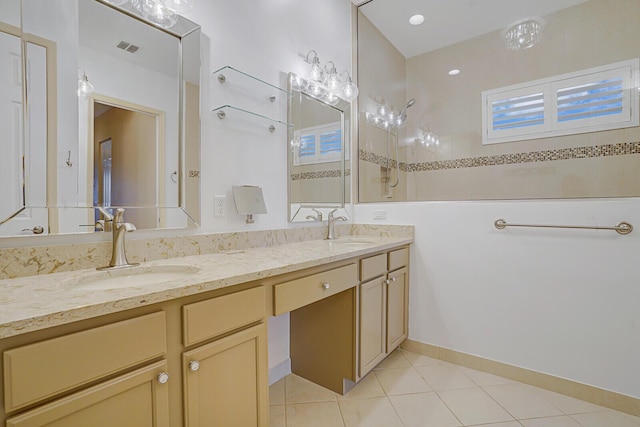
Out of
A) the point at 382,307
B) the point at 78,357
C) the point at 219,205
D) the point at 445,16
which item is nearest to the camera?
the point at 78,357

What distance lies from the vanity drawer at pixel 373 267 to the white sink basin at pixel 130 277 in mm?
882

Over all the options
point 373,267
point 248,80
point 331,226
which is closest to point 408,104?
point 331,226

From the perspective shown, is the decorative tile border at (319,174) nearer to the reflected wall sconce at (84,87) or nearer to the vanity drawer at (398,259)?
the vanity drawer at (398,259)

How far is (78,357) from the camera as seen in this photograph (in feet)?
2.28

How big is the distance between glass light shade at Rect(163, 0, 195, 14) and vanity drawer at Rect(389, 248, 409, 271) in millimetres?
1692

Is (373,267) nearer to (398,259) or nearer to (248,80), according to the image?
(398,259)

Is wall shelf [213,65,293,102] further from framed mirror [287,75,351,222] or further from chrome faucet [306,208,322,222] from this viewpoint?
chrome faucet [306,208,322,222]

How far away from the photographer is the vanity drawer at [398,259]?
1.98m

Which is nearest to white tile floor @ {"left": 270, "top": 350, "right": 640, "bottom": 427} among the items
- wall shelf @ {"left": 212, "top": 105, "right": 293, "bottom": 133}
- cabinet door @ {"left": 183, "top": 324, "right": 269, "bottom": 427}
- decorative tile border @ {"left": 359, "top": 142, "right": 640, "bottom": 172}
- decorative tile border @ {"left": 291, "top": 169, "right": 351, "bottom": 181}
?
cabinet door @ {"left": 183, "top": 324, "right": 269, "bottom": 427}

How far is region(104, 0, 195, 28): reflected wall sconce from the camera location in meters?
1.32

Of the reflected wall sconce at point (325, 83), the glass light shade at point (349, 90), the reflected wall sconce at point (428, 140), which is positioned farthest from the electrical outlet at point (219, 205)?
the reflected wall sconce at point (428, 140)

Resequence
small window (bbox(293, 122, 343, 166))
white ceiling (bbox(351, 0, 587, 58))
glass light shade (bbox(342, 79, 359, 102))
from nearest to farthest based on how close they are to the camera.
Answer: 1. small window (bbox(293, 122, 343, 166))
2. glass light shade (bbox(342, 79, 359, 102))
3. white ceiling (bbox(351, 0, 587, 58))

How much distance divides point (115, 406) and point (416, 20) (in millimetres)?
3319

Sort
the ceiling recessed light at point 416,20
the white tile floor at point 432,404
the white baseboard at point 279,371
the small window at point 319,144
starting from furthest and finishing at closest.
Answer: the ceiling recessed light at point 416,20 < the small window at point 319,144 < the white baseboard at point 279,371 < the white tile floor at point 432,404
